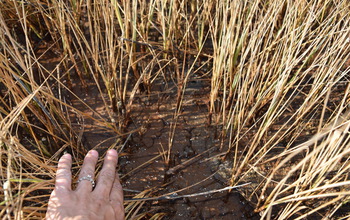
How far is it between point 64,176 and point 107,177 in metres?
0.19

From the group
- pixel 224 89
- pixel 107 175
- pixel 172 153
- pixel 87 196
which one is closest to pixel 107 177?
pixel 107 175

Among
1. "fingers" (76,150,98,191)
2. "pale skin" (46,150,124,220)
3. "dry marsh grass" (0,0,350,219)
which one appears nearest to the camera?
"pale skin" (46,150,124,220)

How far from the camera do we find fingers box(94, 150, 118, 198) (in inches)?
53.8

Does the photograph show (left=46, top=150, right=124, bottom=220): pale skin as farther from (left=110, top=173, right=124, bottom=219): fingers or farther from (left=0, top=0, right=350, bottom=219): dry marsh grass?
(left=0, top=0, right=350, bottom=219): dry marsh grass

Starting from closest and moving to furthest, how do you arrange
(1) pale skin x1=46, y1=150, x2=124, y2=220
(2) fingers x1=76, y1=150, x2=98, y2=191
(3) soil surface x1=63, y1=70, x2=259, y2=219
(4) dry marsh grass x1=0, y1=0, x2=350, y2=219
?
(1) pale skin x1=46, y1=150, x2=124, y2=220 < (2) fingers x1=76, y1=150, x2=98, y2=191 < (4) dry marsh grass x1=0, y1=0, x2=350, y2=219 < (3) soil surface x1=63, y1=70, x2=259, y2=219

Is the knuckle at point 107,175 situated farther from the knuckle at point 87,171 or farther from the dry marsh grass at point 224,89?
the dry marsh grass at point 224,89

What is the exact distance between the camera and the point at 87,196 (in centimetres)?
132

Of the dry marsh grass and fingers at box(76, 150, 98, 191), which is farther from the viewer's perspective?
the dry marsh grass

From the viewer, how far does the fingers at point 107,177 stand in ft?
4.49

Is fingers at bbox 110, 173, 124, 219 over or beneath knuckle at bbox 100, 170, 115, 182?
beneath

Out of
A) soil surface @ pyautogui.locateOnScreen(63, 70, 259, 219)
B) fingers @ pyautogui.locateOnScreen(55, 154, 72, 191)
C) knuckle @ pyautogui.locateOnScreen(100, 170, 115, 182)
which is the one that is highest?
fingers @ pyautogui.locateOnScreen(55, 154, 72, 191)

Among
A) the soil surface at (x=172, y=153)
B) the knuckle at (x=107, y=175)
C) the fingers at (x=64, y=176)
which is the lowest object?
the soil surface at (x=172, y=153)

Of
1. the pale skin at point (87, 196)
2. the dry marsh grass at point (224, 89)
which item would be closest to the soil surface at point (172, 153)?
the dry marsh grass at point (224, 89)

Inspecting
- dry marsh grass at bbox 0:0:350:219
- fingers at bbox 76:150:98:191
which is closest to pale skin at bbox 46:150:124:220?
fingers at bbox 76:150:98:191
